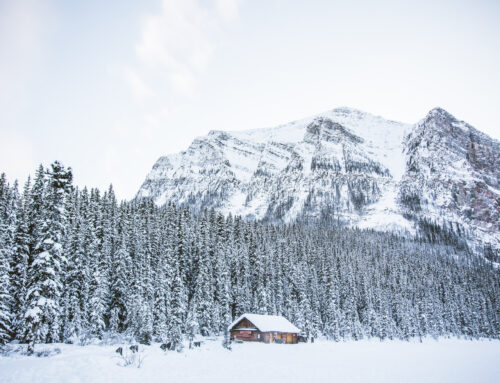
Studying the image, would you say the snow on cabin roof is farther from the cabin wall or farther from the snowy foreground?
the snowy foreground

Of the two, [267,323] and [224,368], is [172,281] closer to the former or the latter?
[267,323]

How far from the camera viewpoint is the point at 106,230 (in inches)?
2227

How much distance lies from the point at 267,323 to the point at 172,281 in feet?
57.2

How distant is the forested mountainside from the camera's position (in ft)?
110

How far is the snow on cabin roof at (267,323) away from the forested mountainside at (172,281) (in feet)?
13.2

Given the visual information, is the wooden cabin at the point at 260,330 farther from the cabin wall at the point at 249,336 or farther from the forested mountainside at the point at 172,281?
the forested mountainside at the point at 172,281

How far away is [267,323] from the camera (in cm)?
6106

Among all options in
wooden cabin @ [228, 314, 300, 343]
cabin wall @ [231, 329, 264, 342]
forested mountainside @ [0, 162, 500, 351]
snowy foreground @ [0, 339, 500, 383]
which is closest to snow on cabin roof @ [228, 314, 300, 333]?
wooden cabin @ [228, 314, 300, 343]

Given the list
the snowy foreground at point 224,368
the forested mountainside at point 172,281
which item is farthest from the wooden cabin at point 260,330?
the snowy foreground at point 224,368

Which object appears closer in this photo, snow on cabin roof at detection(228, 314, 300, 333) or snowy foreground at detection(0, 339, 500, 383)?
snowy foreground at detection(0, 339, 500, 383)

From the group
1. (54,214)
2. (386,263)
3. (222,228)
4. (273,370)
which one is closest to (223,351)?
(273,370)

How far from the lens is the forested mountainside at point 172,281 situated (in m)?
33.6

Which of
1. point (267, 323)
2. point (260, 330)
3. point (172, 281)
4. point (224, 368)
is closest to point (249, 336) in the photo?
point (260, 330)

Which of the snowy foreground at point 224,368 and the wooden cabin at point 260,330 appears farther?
the wooden cabin at point 260,330
